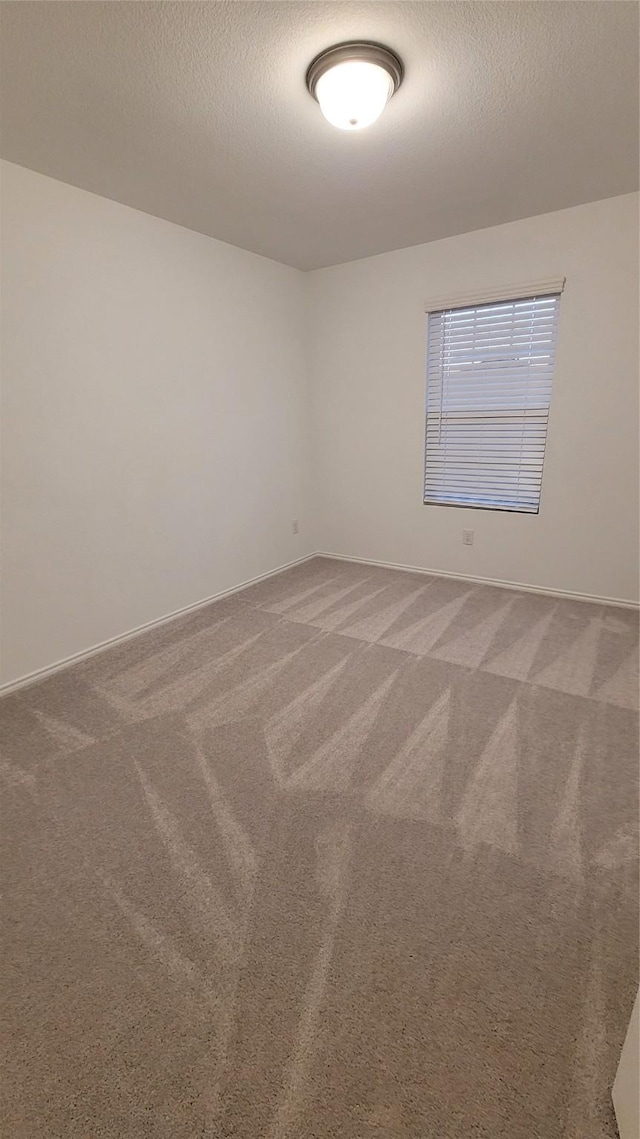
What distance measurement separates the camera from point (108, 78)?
62.8 inches

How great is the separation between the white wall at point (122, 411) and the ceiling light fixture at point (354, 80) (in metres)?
1.40

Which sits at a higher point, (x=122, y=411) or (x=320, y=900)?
(x=122, y=411)

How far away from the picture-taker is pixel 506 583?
359cm

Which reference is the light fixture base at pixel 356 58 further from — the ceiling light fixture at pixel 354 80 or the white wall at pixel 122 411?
the white wall at pixel 122 411

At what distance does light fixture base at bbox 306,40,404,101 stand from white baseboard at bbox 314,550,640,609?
2.91m

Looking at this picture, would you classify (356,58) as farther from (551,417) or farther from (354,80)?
(551,417)

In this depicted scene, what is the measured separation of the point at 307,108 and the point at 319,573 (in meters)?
2.89

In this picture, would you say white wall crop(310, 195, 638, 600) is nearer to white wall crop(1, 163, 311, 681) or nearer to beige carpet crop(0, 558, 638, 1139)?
white wall crop(1, 163, 311, 681)

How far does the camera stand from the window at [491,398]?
3.12 m

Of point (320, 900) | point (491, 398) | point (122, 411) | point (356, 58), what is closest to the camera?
point (320, 900)

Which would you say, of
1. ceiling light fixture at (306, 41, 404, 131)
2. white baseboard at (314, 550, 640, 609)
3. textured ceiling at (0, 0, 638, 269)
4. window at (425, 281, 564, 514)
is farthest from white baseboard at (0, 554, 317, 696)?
ceiling light fixture at (306, 41, 404, 131)

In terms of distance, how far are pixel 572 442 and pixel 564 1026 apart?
3006 mm

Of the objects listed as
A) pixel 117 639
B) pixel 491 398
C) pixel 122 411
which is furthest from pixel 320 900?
pixel 491 398

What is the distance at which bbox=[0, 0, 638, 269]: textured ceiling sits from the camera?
1.40 meters
